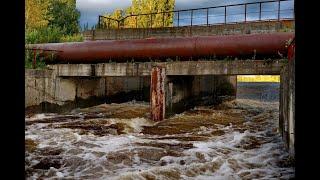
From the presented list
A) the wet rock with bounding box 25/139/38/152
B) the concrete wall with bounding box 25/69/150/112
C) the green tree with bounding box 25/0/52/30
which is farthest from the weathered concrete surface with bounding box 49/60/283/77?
the green tree with bounding box 25/0/52/30

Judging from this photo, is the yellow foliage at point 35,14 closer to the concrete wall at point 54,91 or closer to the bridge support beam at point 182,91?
the concrete wall at point 54,91

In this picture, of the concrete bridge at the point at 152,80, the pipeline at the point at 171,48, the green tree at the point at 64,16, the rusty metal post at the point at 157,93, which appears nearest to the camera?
Answer: the pipeline at the point at 171,48

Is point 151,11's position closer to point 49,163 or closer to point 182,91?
point 182,91

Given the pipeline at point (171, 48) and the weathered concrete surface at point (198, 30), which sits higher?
the weathered concrete surface at point (198, 30)

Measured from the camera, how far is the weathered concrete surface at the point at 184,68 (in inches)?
472

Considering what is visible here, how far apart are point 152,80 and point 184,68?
129 centimetres

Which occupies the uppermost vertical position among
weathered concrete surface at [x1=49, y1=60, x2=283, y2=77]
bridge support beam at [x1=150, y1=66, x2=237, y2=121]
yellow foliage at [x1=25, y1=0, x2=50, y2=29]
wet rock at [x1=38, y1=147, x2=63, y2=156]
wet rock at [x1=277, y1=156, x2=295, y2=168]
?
yellow foliage at [x1=25, y1=0, x2=50, y2=29]

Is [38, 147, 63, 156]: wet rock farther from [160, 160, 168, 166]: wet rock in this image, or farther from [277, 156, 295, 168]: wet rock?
[277, 156, 295, 168]: wet rock

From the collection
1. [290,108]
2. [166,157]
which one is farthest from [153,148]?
[290,108]

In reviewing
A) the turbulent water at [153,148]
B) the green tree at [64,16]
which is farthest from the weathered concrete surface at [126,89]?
the green tree at [64,16]

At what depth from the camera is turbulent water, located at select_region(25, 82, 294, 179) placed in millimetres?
6844

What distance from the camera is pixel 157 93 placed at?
12992mm

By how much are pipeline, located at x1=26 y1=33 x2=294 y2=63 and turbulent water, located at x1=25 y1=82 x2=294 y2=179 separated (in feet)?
8.42

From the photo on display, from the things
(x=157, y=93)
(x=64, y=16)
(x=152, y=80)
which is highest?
(x=64, y=16)
